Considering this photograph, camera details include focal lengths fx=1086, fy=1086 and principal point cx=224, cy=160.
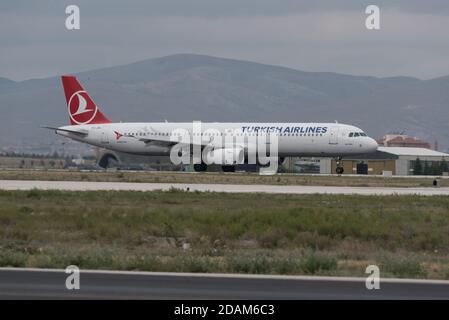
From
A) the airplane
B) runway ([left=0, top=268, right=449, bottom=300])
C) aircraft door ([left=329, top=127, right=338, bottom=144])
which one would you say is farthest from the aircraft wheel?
runway ([left=0, top=268, right=449, bottom=300])

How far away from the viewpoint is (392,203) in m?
44.0

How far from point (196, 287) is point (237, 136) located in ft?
201

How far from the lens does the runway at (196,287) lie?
18.7 metres

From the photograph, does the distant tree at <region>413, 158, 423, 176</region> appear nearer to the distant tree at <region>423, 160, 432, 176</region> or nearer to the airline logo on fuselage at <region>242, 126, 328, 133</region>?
the distant tree at <region>423, 160, 432, 176</region>

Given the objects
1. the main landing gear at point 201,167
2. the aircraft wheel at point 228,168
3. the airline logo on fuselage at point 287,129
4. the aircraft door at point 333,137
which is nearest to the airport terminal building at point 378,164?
the aircraft wheel at point 228,168

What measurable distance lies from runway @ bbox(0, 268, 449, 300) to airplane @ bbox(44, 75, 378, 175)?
57584mm

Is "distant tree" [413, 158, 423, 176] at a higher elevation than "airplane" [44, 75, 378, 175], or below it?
below

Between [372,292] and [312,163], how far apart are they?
320 feet

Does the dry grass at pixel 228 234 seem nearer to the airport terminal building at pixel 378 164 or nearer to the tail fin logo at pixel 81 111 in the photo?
the tail fin logo at pixel 81 111

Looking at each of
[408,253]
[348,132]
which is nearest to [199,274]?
[408,253]

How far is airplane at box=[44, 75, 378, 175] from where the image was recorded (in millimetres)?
79312

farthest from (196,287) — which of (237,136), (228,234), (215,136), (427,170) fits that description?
(427,170)

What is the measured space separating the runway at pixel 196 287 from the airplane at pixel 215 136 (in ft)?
189

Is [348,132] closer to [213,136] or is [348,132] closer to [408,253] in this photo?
[213,136]
